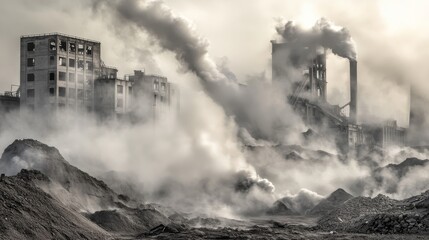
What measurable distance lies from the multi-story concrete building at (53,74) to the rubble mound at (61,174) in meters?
31.3

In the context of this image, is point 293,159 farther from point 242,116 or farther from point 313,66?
Result: point 313,66

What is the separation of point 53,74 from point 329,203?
4201cm

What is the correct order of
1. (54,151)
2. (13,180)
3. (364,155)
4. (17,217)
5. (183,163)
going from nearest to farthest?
(17,217) < (13,180) < (54,151) < (183,163) < (364,155)

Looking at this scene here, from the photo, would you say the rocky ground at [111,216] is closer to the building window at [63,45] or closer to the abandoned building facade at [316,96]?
the building window at [63,45]

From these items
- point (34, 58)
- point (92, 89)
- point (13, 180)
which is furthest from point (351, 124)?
point (13, 180)

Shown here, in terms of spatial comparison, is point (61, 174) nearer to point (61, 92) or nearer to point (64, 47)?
point (61, 92)

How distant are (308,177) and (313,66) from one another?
31.7 m

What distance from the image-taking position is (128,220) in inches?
1730

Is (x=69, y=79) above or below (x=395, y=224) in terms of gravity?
above

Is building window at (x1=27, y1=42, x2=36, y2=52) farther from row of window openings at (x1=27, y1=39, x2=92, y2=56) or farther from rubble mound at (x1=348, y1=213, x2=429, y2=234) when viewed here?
rubble mound at (x1=348, y1=213, x2=429, y2=234)

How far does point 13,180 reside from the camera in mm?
38281

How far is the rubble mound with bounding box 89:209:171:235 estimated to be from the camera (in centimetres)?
4262

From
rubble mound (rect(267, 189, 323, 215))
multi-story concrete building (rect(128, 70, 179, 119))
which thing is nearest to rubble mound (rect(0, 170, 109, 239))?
rubble mound (rect(267, 189, 323, 215))


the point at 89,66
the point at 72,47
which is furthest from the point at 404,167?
the point at 72,47
